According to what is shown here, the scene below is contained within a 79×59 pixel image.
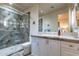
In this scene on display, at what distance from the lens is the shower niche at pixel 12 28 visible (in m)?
1.62

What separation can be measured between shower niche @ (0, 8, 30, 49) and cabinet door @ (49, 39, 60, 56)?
427 millimetres

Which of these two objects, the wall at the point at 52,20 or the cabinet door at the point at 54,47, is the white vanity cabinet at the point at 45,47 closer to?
the cabinet door at the point at 54,47

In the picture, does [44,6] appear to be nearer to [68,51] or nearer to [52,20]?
[52,20]

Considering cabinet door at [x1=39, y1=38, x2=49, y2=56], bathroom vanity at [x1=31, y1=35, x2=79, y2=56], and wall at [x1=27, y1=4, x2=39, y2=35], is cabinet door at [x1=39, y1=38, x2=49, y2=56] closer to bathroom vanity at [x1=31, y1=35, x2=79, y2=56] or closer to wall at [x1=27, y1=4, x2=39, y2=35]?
bathroom vanity at [x1=31, y1=35, x2=79, y2=56]

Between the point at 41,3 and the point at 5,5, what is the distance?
1.87 feet

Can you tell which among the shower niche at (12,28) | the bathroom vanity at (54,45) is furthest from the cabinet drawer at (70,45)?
the shower niche at (12,28)

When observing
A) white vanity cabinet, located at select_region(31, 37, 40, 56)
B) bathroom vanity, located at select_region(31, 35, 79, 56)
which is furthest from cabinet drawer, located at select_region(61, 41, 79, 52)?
white vanity cabinet, located at select_region(31, 37, 40, 56)

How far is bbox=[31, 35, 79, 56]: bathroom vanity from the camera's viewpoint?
53.8 inches

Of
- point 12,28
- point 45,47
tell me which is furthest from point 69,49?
point 12,28

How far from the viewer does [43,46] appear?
1756mm

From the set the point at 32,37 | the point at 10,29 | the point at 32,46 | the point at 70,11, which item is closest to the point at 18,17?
the point at 10,29

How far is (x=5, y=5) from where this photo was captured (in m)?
1.60

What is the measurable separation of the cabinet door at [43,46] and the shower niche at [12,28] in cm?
25

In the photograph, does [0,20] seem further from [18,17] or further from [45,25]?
[45,25]
